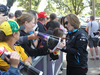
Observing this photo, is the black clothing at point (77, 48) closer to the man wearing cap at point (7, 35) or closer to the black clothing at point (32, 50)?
the black clothing at point (32, 50)

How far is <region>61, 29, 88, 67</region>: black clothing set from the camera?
2.71 metres

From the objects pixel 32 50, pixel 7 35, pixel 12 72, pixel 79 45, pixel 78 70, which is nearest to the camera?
pixel 12 72

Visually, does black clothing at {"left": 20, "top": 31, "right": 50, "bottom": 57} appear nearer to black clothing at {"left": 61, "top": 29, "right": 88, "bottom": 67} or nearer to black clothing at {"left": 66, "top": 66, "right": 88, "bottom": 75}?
black clothing at {"left": 61, "top": 29, "right": 88, "bottom": 67}

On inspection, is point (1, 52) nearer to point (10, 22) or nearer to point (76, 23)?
point (10, 22)

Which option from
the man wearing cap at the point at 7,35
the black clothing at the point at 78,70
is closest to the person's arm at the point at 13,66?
the man wearing cap at the point at 7,35

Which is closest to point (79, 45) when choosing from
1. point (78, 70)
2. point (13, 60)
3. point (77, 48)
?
point (77, 48)

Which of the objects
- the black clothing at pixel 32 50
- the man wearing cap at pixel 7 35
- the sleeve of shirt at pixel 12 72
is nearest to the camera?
the sleeve of shirt at pixel 12 72

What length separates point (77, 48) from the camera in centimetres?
275

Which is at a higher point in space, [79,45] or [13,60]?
[13,60]

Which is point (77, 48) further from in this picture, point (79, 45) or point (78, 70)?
point (78, 70)

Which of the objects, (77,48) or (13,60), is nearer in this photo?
(13,60)

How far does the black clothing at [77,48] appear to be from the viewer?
8.89 feet

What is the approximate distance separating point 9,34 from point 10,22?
5.6 inches

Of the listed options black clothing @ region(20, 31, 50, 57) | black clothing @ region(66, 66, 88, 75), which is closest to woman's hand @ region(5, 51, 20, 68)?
black clothing @ region(20, 31, 50, 57)
